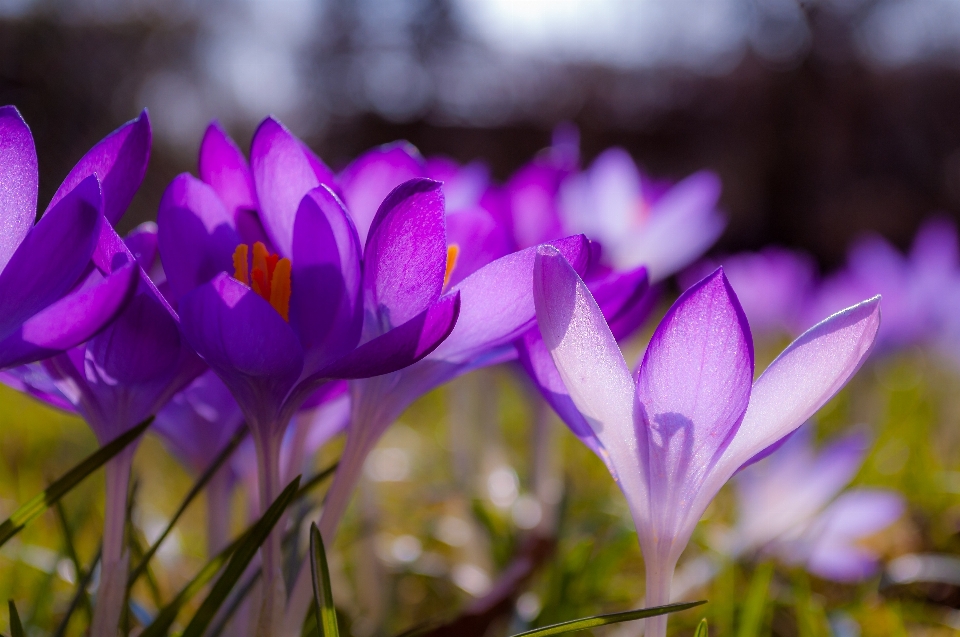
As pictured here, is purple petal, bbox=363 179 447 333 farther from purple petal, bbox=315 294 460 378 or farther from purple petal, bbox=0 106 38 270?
purple petal, bbox=0 106 38 270

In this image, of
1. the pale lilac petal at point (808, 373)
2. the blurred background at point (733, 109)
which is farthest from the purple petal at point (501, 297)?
the blurred background at point (733, 109)

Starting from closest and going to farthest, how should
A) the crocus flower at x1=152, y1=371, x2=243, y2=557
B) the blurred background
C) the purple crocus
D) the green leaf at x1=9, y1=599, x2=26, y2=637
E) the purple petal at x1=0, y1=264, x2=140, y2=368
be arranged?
the purple petal at x1=0, y1=264, x2=140, y2=368
the green leaf at x1=9, y1=599, x2=26, y2=637
the crocus flower at x1=152, y1=371, x2=243, y2=557
the purple crocus
the blurred background

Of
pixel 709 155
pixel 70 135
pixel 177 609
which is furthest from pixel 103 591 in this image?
pixel 709 155

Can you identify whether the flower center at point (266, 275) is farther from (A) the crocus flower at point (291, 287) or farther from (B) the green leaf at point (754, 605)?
(B) the green leaf at point (754, 605)

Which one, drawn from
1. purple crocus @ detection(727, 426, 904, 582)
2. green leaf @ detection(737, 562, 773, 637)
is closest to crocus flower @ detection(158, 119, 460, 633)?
green leaf @ detection(737, 562, 773, 637)

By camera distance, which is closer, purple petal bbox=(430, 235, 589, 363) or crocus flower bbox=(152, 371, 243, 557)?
purple petal bbox=(430, 235, 589, 363)

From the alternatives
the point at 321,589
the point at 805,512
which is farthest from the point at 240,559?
the point at 805,512

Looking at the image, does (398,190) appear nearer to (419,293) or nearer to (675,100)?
(419,293)
